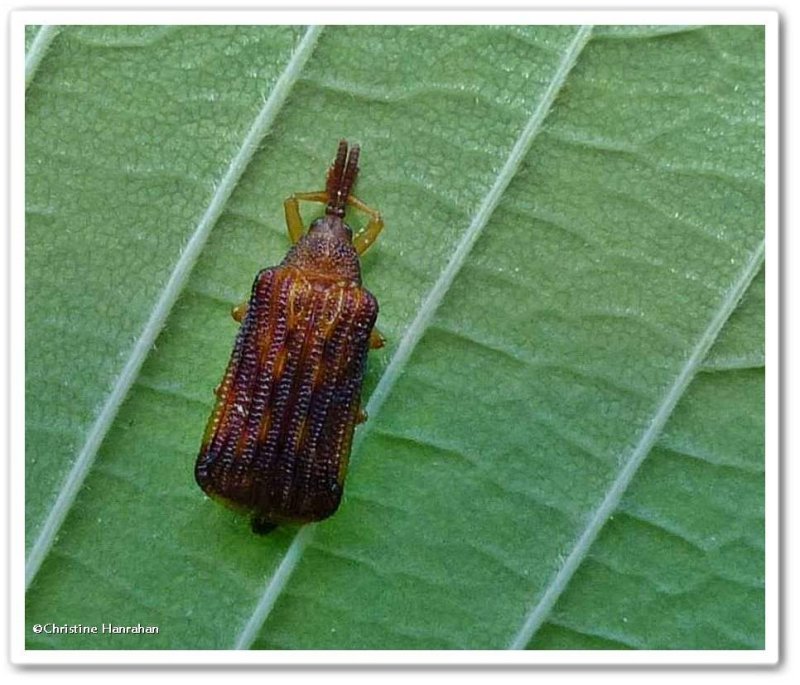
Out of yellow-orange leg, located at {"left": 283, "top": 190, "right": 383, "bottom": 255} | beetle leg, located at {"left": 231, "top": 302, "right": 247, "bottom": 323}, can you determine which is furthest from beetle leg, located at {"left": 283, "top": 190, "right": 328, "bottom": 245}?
beetle leg, located at {"left": 231, "top": 302, "right": 247, "bottom": 323}

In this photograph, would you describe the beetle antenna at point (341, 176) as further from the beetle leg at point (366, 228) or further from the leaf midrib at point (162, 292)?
the leaf midrib at point (162, 292)

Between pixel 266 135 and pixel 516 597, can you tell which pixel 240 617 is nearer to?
pixel 516 597

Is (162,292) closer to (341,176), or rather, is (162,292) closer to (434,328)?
→ (341,176)

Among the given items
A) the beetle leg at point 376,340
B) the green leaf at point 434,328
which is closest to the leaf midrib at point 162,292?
the green leaf at point 434,328
